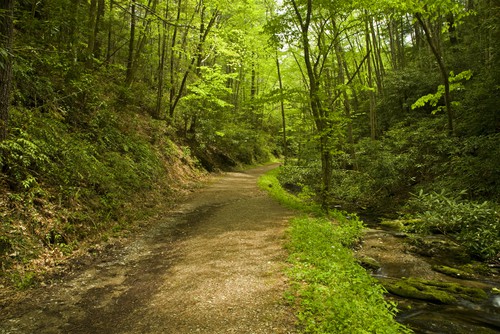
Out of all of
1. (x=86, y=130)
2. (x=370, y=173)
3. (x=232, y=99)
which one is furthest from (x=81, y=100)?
(x=232, y=99)

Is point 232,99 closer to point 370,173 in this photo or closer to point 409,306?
point 370,173

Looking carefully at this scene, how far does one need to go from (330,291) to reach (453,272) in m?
4.23

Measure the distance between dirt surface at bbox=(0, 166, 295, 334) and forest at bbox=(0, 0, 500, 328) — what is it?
2.66ft

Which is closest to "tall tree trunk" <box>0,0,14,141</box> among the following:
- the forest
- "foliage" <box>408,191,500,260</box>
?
the forest

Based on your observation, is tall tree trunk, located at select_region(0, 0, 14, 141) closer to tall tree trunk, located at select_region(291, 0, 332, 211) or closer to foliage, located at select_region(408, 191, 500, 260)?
tall tree trunk, located at select_region(291, 0, 332, 211)

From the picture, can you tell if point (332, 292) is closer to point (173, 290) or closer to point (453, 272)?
point (173, 290)

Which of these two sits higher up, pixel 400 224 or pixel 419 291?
pixel 419 291

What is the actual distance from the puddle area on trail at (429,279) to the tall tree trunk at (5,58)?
7.66 meters

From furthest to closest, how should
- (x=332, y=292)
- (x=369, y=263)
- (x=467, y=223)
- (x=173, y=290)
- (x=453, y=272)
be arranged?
(x=467, y=223)
(x=369, y=263)
(x=453, y=272)
(x=173, y=290)
(x=332, y=292)

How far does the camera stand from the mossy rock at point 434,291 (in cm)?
557

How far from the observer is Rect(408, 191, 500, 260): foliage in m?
7.51

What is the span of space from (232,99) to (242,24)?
34.5 ft

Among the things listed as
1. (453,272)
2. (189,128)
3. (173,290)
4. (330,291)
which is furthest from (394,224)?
(189,128)

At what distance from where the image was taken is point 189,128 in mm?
20359
